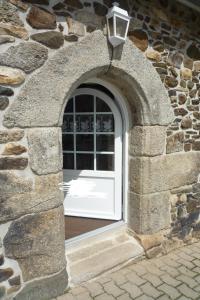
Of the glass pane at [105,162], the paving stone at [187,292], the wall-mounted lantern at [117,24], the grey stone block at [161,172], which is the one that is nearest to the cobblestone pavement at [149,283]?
the paving stone at [187,292]

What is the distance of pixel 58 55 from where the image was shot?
2.44 meters

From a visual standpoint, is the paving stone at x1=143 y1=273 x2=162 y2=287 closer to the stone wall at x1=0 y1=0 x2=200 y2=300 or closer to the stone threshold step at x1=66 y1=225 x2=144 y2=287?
the stone threshold step at x1=66 y1=225 x2=144 y2=287

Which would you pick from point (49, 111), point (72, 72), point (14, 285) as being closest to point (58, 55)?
point (72, 72)

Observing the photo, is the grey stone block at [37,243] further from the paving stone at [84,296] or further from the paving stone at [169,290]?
the paving stone at [169,290]

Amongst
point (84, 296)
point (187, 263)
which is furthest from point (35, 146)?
point (187, 263)

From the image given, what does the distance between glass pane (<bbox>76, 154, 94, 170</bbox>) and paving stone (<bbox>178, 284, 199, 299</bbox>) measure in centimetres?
190

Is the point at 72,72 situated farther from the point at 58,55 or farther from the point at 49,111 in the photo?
the point at 49,111

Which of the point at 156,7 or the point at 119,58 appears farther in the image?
the point at 156,7

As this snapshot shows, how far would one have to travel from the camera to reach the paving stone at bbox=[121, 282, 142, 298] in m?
2.74

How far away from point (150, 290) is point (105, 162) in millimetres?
1744

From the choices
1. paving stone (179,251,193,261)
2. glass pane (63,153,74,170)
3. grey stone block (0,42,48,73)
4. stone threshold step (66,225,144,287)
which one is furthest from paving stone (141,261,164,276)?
grey stone block (0,42,48,73)

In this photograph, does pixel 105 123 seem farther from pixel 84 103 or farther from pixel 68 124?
pixel 68 124

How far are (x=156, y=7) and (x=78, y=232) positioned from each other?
10.1ft

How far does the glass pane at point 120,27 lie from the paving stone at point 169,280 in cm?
279
